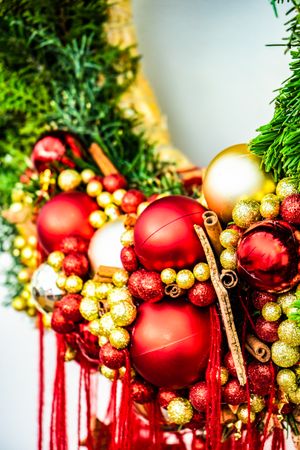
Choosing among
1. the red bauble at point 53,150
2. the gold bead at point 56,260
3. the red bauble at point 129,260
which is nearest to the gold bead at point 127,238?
the red bauble at point 129,260

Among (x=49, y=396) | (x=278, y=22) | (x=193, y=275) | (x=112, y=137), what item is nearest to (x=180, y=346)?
(x=193, y=275)

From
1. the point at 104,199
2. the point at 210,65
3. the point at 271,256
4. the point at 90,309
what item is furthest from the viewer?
the point at 210,65

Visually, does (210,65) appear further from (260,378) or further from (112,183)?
(260,378)

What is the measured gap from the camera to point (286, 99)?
0.46m

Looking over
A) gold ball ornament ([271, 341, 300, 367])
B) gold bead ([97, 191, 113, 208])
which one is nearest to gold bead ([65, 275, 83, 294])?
gold bead ([97, 191, 113, 208])

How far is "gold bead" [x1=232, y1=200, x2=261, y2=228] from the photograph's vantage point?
48 centimetres

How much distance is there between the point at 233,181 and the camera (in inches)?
20.1

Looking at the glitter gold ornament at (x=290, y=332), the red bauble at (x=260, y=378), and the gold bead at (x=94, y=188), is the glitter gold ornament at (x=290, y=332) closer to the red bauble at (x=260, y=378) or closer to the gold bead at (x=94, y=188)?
the red bauble at (x=260, y=378)

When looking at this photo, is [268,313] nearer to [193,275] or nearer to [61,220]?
[193,275]

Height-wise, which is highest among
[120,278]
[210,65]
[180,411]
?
[210,65]

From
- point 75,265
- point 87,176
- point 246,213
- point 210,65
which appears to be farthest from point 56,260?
point 210,65

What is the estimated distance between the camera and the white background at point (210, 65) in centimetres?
86

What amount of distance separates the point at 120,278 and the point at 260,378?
0.16m

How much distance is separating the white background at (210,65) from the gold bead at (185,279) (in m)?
0.42
